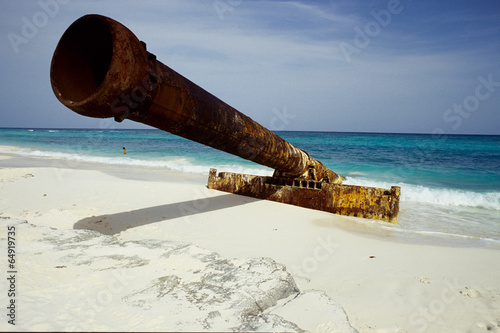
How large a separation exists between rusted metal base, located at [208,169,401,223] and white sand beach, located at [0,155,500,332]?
392 millimetres

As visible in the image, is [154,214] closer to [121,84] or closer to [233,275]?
[233,275]

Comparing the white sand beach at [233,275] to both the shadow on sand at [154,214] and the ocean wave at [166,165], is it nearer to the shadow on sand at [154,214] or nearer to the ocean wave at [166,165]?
the shadow on sand at [154,214]

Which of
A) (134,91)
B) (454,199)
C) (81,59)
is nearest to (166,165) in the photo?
(454,199)

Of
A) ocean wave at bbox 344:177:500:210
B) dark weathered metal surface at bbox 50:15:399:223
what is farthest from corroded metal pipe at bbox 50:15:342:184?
ocean wave at bbox 344:177:500:210

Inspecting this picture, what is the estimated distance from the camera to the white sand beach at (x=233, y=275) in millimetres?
1602

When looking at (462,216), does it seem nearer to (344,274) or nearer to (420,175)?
(344,274)

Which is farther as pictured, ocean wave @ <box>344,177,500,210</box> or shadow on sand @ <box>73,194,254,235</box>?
ocean wave @ <box>344,177,500,210</box>

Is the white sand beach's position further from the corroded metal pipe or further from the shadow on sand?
the corroded metal pipe

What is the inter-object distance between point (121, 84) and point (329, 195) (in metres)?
4.02

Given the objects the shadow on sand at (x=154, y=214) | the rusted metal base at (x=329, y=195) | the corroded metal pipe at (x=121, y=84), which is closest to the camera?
the corroded metal pipe at (x=121, y=84)

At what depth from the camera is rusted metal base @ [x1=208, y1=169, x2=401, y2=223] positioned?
4.90 m

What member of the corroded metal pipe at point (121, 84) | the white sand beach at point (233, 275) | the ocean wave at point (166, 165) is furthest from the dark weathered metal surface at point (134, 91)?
the ocean wave at point (166, 165)

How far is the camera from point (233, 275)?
84.7 inches

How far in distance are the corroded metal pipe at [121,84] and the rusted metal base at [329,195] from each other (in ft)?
9.15
